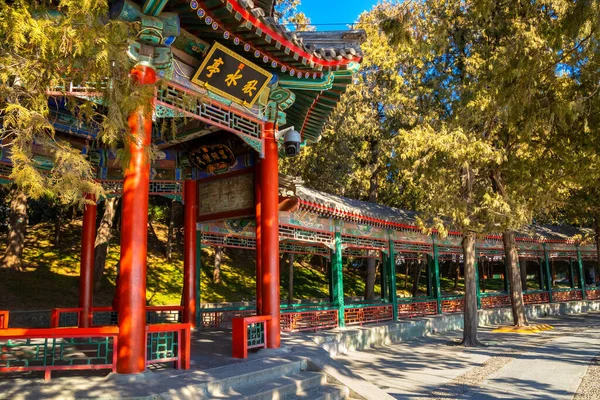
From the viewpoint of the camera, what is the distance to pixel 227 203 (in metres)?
8.68

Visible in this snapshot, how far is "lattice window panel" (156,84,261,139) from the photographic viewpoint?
5.86 meters

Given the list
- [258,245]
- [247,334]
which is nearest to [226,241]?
[258,245]

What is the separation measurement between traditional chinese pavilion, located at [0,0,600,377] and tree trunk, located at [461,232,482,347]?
2.25m

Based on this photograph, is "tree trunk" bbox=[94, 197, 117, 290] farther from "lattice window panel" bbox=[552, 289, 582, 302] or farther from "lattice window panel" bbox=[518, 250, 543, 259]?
"lattice window panel" bbox=[552, 289, 582, 302]

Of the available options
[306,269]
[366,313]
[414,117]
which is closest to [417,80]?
[414,117]

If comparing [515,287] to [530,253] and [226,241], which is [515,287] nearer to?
[530,253]

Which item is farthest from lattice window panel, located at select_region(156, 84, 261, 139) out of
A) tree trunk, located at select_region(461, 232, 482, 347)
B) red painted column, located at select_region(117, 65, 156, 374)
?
tree trunk, located at select_region(461, 232, 482, 347)

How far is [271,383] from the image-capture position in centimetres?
545

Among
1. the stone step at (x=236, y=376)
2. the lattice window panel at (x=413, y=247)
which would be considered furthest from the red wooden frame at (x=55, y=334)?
the lattice window panel at (x=413, y=247)

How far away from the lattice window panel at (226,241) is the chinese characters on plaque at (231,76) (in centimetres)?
439

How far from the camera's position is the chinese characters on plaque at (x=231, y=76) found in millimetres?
6258

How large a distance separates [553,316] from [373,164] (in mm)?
10220

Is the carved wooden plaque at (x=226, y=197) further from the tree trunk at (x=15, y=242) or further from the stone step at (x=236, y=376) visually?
the tree trunk at (x=15, y=242)

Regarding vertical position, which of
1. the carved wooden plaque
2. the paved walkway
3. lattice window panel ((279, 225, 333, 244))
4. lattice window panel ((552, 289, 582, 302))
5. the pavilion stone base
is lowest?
the paved walkway
